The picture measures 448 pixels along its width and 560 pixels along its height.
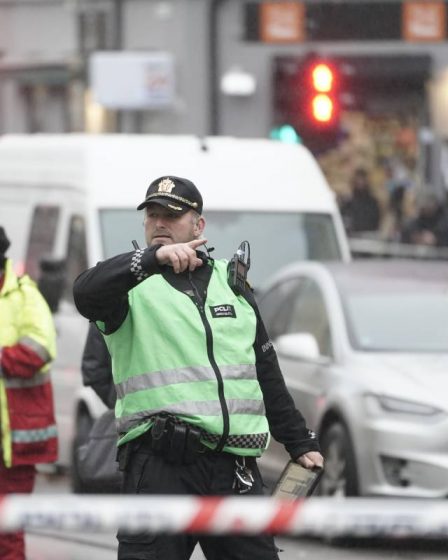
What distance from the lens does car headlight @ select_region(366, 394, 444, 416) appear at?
10078mm

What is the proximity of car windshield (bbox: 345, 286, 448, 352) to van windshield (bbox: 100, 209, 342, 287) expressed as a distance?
1082 millimetres

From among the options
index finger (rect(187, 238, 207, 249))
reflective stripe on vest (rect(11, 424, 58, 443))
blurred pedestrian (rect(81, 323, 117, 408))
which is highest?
index finger (rect(187, 238, 207, 249))

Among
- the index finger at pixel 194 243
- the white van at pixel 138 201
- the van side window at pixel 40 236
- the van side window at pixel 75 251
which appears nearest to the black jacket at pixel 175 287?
the index finger at pixel 194 243

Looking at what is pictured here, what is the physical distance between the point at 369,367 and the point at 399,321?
59 centimetres

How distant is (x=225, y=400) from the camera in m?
5.98

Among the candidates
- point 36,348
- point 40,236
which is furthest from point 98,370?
point 40,236

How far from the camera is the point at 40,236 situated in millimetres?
13234

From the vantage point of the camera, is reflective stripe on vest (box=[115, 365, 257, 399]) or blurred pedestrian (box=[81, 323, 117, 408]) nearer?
reflective stripe on vest (box=[115, 365, 257, 399])

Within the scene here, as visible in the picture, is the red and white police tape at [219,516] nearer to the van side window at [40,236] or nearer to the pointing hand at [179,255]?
the pointing hand at [179,255]

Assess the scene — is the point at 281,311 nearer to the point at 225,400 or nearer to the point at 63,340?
the point at 63,340

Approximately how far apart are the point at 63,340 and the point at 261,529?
8.08 meters

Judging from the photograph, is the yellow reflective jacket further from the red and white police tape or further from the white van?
the red and white police tape

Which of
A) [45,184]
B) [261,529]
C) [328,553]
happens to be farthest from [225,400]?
[45,184]

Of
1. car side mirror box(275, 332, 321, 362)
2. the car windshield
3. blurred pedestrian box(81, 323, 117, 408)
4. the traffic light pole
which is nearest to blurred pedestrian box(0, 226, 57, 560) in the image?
blurred pedestrian box(81, 323, 117, 408)
